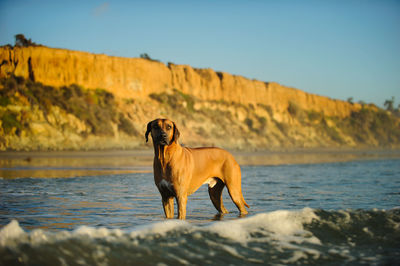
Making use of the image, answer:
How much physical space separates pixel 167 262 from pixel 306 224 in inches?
82.2

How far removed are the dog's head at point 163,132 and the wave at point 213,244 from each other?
65.4 inches

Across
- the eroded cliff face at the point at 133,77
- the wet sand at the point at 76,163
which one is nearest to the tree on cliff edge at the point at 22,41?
the eroded cliff face at the point at 133,77

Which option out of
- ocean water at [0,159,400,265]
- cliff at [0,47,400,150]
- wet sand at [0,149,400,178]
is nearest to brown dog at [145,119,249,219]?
ocean water at [0,159,400,265]

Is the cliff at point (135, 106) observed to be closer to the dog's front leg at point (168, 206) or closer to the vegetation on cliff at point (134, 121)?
the vegetation on cliff at point (134, 121)

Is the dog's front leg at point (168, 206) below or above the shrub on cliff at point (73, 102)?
below

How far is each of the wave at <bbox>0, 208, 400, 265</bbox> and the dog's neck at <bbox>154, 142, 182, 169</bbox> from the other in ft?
5.35

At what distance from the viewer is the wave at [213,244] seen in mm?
4324

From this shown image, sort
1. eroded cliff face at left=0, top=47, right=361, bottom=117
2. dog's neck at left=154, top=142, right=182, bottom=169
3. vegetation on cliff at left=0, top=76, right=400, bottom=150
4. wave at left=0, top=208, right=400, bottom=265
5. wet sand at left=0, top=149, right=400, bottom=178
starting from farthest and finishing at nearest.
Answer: eroded cliff face at left=0, top=47, right=361, bottom=117, vegetation on cliff at left=0, top=76, right=400, bottom=150, wet sand at left=0, top=149, right=400, bottom=178, dog's neck at left=154, top=142, right=182, bottom=169, wave at left=0, top=208, right=400, bottom=265

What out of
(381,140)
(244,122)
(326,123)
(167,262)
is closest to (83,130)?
(244,122)

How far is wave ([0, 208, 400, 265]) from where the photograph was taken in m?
4.32

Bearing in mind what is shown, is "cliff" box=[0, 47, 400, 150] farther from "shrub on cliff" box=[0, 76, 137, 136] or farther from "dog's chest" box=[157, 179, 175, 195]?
"dog's chest" box=[157, 179, 175, 195]

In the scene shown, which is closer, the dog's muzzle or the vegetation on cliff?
the dog's muzzle

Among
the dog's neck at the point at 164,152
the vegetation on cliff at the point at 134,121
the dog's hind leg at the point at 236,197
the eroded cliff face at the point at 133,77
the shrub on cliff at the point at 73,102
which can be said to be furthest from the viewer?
the eroded cliff face at the point at 133,77

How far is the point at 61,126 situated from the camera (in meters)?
38.6
